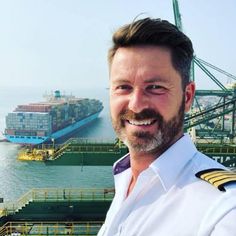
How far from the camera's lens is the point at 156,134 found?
148 cm

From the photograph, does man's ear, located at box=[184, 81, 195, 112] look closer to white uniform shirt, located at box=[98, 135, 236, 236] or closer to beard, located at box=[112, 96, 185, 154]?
beard, located at box=[112, 96, 185, 154]

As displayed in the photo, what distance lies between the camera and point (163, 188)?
133cm

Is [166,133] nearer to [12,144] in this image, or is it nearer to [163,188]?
[163,188]

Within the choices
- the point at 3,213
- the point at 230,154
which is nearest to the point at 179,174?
the point at 3,213

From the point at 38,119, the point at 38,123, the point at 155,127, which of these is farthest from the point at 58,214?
the point at 38,119

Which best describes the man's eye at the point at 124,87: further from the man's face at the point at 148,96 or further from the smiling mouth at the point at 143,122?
the smiling mouth at the point at 143,122

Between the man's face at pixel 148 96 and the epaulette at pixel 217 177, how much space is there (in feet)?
0.88

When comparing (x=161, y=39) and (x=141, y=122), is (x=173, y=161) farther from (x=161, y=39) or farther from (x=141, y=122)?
(x=161, y=39)

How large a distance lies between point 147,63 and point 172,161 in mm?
403

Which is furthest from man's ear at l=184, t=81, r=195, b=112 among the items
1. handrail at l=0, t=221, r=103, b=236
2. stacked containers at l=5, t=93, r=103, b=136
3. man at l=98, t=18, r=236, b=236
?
stacked containers at l=5, t=93, r=103, b=136

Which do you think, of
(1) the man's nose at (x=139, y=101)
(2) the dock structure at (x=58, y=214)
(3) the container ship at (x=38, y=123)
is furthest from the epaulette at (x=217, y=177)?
(3) the container ship at (x=38, y=123)

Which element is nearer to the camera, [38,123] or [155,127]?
[155,127]

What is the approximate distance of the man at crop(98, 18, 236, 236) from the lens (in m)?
1.25

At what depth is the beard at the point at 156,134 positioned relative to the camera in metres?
1.47
